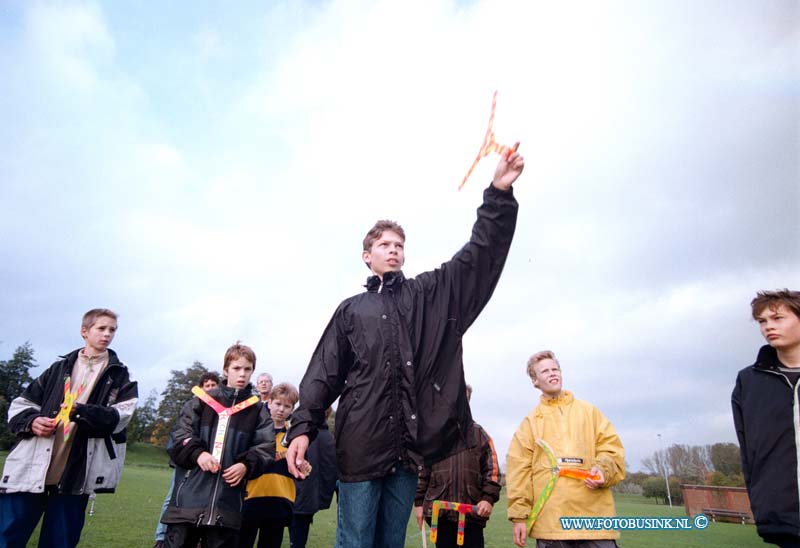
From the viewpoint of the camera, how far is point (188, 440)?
5.47 m

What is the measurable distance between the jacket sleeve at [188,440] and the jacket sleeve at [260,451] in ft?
1.39

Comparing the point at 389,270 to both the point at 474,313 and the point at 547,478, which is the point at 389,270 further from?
the point at 547,478

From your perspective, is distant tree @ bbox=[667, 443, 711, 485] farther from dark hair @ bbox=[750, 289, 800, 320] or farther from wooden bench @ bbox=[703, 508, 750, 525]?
dark hair @ bbox=[750, 289, 800, 320]

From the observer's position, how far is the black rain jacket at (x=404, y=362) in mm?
3332

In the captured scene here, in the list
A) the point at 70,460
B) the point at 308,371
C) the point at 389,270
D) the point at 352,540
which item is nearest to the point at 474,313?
the point at 389,270

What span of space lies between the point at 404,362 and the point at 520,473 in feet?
9.26

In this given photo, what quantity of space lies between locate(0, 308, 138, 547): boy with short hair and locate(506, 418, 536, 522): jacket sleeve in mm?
3947

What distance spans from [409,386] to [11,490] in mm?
4068

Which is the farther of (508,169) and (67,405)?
(67,405)

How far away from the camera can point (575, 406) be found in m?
5.66

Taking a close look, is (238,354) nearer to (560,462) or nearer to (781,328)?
(560,462)

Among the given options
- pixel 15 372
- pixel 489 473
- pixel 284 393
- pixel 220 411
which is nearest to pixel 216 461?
pixel 220 411

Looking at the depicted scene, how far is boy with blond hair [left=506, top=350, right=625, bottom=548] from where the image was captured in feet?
16.5

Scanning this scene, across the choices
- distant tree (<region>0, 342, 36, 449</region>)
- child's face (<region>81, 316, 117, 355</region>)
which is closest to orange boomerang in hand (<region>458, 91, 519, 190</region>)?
child's face (<region>81, 316, 117, 355</region>)
